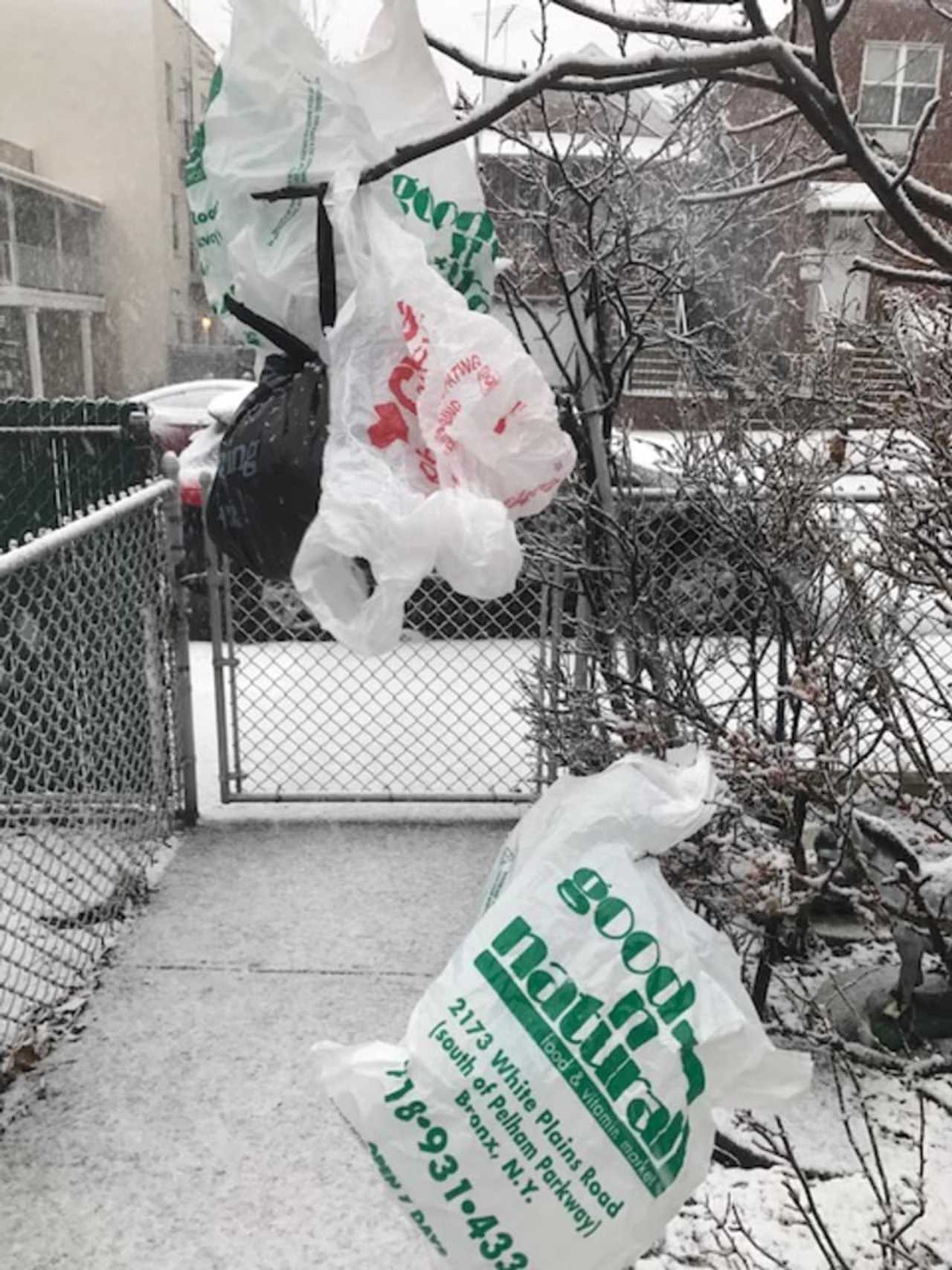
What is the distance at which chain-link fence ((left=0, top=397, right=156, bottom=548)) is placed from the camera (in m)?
3.97

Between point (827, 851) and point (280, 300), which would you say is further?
point (827, 851)

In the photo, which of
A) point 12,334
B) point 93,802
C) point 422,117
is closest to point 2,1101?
point 93,802

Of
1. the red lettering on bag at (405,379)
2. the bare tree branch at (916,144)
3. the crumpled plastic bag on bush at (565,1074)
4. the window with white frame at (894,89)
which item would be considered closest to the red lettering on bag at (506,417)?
the red lettering on bag at (405,379)

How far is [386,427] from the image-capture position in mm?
1378

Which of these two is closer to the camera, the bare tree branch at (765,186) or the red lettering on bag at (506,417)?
the red lettering on bag at (506,417)

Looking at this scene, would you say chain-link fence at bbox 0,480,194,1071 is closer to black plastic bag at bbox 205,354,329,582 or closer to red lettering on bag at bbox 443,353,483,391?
black plastic bag at bbox 205,354,329,582

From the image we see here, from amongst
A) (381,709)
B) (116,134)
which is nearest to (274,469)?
(381,709)

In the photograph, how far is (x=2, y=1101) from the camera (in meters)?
2.63

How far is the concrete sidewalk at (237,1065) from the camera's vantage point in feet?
7.38

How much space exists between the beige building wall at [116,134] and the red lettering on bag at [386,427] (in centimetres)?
2283

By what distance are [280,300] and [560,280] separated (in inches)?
112

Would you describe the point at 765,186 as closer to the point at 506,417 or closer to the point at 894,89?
the point at 506,417

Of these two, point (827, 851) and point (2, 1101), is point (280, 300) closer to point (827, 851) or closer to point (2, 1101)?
point (2, 1101)

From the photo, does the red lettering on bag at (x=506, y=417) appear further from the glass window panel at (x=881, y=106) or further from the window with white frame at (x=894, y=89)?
the glass window panel at (x=881, y=106)
